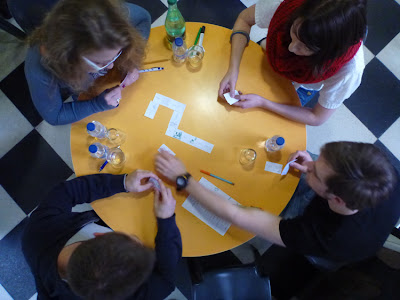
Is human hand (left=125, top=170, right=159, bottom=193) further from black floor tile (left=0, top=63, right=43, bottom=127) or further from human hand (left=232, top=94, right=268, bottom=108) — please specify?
black floor tile (left=0, top=63, right=43, bottom=127)

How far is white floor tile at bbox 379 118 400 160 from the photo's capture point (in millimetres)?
2277

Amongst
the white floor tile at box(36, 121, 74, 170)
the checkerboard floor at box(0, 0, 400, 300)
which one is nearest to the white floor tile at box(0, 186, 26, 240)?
the checkerboard floor at box(0, 0, 400, 300)

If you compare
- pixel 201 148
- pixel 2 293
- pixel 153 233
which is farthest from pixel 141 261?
pixel 2 293

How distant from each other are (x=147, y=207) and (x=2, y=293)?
1.60 meters

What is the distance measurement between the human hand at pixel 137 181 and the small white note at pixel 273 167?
591mm

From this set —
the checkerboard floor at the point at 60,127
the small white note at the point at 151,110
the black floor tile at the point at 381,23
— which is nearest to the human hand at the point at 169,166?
the small white note at the point at 151,110

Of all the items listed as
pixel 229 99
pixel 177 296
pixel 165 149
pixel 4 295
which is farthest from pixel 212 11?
pixel 4 295

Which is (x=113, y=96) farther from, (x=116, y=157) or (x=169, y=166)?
(x=169, y=166)

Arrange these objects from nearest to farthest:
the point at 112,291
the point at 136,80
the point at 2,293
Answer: the point at 112,291
the point at 136,80
the point at 2,293

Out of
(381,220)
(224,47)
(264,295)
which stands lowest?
(264,295)

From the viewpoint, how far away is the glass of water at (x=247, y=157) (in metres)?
1.40

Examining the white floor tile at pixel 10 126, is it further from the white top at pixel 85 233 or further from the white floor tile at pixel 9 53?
the white top at pixel 85 233

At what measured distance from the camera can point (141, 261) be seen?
3.26 feet

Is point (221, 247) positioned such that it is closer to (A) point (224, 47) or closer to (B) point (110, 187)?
(B) point (110, 187)
